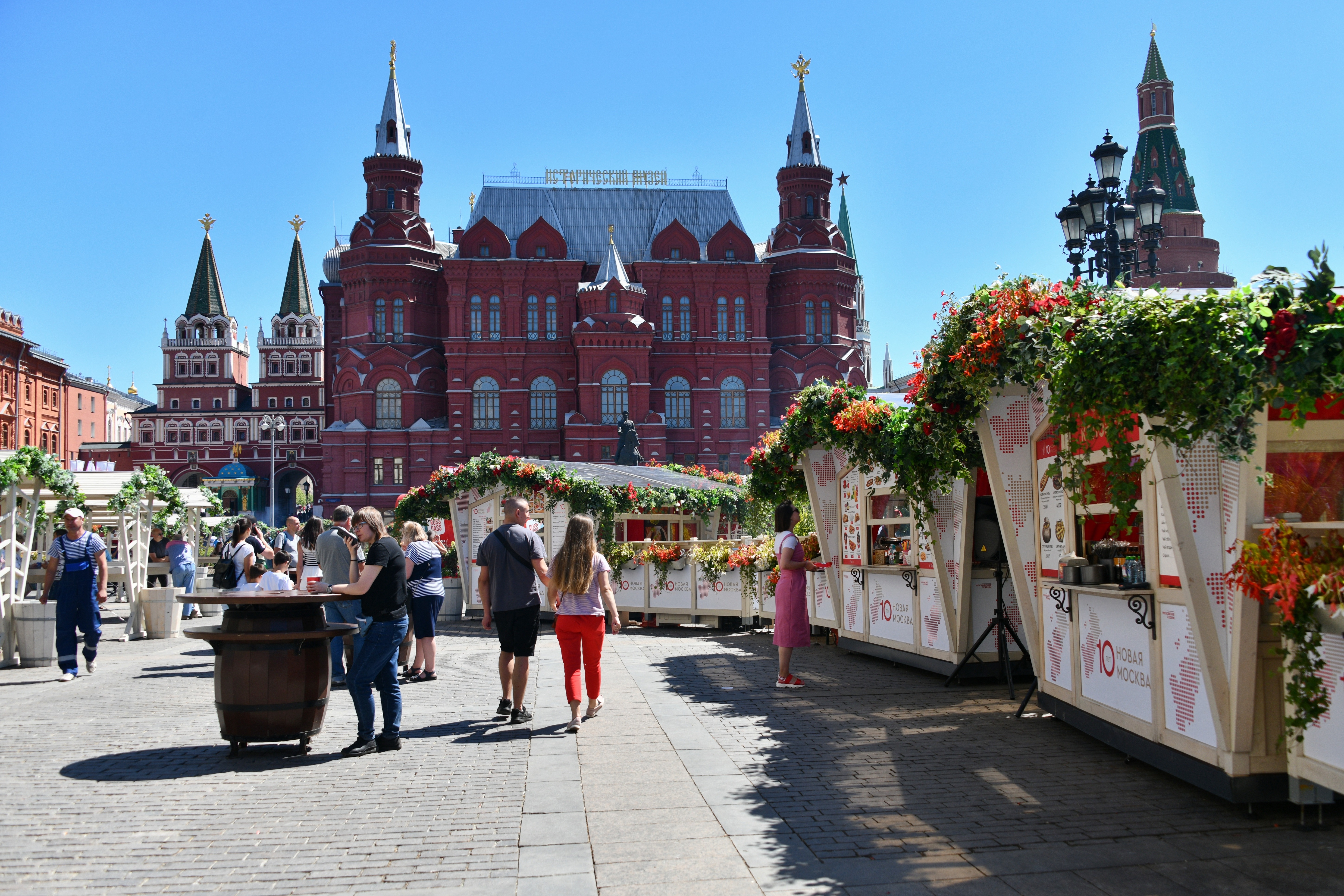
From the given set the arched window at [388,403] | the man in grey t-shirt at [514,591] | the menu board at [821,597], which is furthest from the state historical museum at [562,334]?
the man in grey t-shirt at [514,591]

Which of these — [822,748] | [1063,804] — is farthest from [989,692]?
[1063,804]

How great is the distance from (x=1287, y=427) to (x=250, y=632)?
6.33 m

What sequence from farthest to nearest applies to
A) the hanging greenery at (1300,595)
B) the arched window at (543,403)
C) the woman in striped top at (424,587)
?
the arched window at (543,403)
the woman in striped top at (424,587)
the hanging greenery at (1300,595)

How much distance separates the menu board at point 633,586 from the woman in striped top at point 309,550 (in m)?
6.22

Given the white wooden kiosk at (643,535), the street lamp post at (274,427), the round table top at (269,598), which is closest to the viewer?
the round table top at (269,598)

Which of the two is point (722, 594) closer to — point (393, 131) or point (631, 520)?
point (631, 520)

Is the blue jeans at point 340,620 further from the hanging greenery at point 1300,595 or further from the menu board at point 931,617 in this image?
the hanging greenery at point 1300,595

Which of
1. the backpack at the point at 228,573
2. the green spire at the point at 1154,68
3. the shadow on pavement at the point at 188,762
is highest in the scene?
the green spire at the point at 1154,68

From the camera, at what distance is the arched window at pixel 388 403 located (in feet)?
202

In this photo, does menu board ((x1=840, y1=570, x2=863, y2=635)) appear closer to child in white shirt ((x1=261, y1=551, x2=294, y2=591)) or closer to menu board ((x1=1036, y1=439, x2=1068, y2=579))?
menu board ((x1=1036, y1=439, x2=1068, y2=579))

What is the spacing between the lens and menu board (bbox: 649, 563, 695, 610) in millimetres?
16844

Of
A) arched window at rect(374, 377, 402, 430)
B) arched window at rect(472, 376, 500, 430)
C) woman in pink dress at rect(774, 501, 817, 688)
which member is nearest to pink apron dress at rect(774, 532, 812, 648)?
woman in pink dress at rect(774, 501, 817, 688)

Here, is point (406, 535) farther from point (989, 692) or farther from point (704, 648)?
point (989, 692)

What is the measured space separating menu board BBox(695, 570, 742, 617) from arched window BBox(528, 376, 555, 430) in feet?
151
